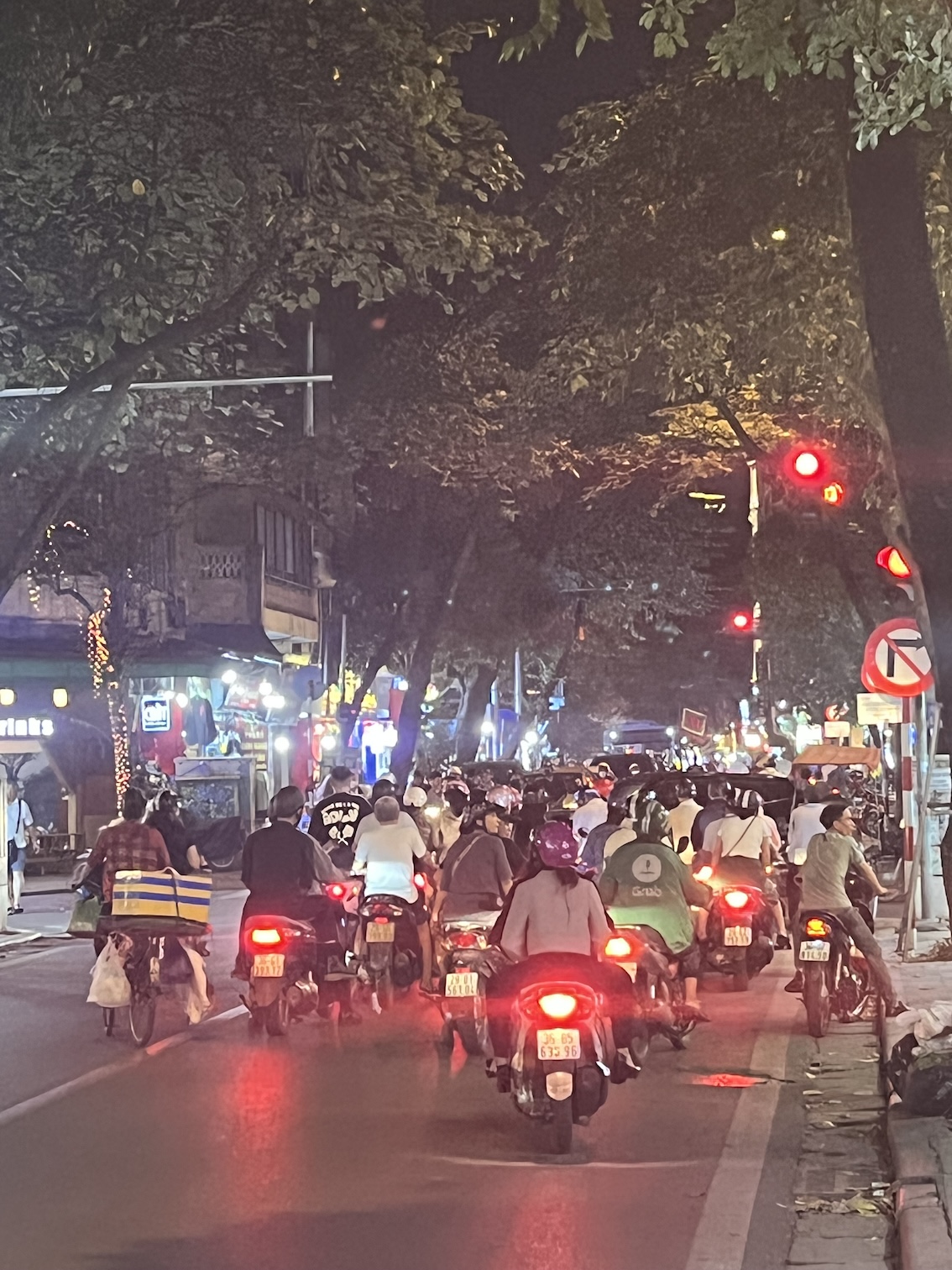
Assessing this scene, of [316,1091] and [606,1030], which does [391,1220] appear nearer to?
[606,1030]

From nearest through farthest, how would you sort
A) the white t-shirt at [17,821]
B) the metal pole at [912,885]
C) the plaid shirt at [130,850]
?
1. the plaid shirt at [130,850]
2. the metal pole at [912,885]
3. the white t-shirt at [17,821]

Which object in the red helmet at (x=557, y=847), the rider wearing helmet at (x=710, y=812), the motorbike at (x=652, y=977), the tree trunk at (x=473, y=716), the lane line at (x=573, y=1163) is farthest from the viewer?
the tree trunk at (x=473, y=716)

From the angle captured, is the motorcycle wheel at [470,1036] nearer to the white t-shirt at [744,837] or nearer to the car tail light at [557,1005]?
the car tail light at [557,1005]

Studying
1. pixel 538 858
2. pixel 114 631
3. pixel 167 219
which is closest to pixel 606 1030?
pixel 538 858

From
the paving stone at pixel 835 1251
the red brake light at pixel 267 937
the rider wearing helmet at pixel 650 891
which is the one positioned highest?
the rider wearing helmet at pixel 650 891

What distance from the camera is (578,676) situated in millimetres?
81250

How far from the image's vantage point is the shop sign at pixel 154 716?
34156 millimetres

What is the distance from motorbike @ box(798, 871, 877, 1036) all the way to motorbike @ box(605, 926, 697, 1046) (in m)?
0.94

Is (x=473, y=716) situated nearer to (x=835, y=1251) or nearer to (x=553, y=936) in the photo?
(x=553, y=936)

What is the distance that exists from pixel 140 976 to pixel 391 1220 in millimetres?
5628

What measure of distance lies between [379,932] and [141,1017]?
6.86ft

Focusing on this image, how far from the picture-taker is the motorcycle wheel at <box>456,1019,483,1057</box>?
1207cm

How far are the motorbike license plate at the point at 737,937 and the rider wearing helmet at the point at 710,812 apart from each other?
158 cm

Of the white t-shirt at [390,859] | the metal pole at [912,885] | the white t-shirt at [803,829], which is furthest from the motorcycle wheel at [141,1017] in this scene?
the white t-shirt at [803,829]
